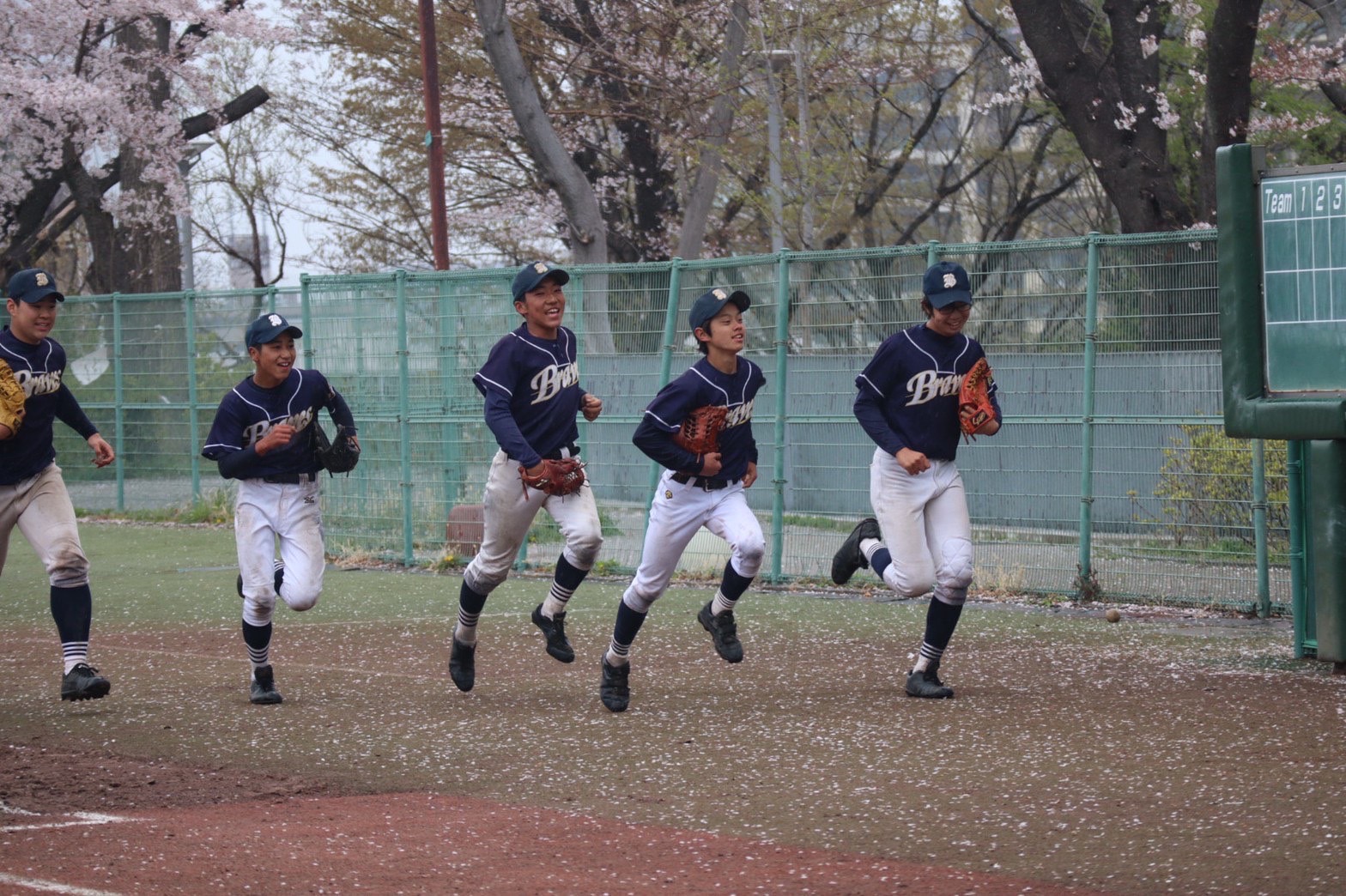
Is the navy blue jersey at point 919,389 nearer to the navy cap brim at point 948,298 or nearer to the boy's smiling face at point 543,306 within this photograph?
the navy cap brim at point 948,298

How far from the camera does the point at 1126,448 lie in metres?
11.5

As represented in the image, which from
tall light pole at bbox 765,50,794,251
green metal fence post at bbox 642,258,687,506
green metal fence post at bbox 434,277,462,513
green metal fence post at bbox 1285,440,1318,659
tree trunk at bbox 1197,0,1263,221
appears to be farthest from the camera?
tall light pole at bbox 765,50,794,251

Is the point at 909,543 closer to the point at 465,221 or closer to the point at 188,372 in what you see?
the point at 188,372

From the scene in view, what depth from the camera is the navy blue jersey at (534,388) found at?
819 cm

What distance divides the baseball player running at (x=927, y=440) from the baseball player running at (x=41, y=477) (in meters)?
4.18

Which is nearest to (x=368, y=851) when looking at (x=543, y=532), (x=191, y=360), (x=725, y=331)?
(x=725, y=331)

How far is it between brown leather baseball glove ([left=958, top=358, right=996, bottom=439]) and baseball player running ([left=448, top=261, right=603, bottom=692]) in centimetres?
190

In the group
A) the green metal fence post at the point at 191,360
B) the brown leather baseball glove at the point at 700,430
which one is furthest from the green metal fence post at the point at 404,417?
the brown leather baseball glove at the point at 700,430

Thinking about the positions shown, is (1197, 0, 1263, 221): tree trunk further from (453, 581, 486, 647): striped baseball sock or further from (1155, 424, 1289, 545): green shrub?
(453, 581, 486, 647): striped baseball sock

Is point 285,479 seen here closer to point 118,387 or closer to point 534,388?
point 534,388

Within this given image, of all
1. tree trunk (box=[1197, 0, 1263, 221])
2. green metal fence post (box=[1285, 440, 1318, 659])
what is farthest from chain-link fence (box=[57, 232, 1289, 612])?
tree trunk (box=[1197, 0, 1263, 221])

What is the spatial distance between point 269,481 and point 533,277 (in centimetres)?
178

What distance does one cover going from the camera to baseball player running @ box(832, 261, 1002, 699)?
816 centimetres

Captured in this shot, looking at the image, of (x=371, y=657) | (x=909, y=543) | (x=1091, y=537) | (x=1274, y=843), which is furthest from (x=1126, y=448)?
(x=1274, y=843)
